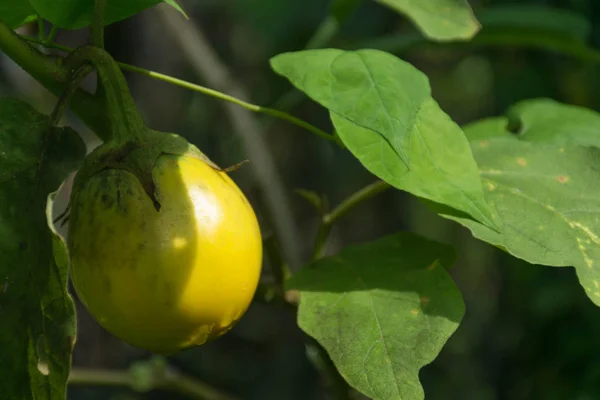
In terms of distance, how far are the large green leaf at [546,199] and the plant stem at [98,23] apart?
22 centimetres

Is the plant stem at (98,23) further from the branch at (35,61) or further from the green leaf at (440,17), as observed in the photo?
the green leaf at (440,17)

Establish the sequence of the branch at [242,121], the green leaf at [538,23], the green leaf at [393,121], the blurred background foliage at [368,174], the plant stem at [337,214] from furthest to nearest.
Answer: the branch at [242,121]
the blurred background foliage at [368,174]
the green leaf at [538,23]
the plant stem at [337,214]
the green leaf at [393,121]

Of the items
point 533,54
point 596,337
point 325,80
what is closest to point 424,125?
point 325,80

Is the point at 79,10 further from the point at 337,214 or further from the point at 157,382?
the point at 157,382

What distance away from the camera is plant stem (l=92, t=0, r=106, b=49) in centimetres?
42

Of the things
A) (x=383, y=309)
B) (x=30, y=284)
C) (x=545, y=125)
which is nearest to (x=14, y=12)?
(x=30, y=284)

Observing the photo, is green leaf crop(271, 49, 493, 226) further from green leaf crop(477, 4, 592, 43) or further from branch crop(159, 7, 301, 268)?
branch crop(159, 7, 301, 268)

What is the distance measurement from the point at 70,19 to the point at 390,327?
0.25 m

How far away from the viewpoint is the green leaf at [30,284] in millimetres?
422

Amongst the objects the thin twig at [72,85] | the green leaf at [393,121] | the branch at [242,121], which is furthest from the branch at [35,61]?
the branch at [242,121]

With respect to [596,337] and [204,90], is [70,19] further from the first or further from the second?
[596,337]

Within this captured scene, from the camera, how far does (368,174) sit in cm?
186

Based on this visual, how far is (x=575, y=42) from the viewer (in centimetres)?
86

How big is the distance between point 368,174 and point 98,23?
1460mm
